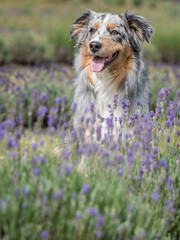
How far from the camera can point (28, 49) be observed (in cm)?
1058

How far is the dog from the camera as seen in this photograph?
4.26 metres

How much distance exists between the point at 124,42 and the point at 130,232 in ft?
7.90

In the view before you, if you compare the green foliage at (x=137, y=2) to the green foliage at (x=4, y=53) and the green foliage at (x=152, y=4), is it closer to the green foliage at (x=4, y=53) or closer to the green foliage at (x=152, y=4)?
the green foliage at (x=152, y=4)

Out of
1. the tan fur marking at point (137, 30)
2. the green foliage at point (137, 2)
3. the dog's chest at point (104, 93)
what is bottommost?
the dog's chest at point (104, 93)

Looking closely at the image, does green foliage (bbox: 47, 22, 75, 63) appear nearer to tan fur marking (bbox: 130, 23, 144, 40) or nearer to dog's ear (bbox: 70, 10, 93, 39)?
dog's ear (bbox: 70, 10, 93, 39)

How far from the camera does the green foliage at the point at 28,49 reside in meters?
10.6

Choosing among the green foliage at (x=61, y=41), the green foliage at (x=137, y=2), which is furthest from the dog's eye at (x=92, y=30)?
the green foliage at (x=137, y=2)

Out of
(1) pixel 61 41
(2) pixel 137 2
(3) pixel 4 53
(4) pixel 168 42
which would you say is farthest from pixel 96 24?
(2) pixel 137 2

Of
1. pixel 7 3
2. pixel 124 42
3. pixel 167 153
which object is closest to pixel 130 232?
pixel 167 153

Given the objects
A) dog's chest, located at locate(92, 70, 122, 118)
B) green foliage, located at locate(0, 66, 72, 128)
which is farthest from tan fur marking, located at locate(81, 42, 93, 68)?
green foliage, located at locate(0, 66, 72, 128)

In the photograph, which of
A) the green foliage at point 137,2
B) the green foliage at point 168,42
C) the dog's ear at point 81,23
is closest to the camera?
the dog's ear at point 81,23

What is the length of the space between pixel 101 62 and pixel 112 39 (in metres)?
0.27

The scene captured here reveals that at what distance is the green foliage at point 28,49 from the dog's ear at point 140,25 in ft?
21.0

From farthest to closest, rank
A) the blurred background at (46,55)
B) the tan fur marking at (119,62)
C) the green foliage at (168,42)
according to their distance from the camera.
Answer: the green foliage at (168,42)
the blurred background at (46,55)
the tan fur marking at (119,62)
